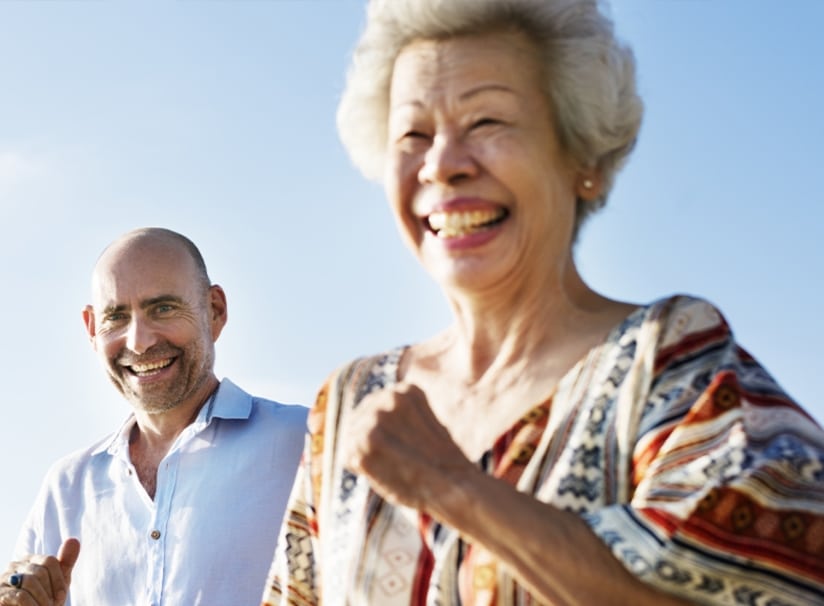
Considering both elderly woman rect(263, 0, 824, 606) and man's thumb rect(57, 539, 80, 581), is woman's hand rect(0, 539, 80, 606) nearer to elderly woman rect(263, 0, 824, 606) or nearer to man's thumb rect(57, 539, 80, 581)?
man's thumb rect(57, 539, 80, 581)

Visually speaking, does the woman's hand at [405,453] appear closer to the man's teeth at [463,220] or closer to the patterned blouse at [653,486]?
the patterned blouse at [653,486]

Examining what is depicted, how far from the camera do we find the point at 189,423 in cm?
508

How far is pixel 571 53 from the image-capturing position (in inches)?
101

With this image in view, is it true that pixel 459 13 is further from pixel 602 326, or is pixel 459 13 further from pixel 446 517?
pixel 446 517

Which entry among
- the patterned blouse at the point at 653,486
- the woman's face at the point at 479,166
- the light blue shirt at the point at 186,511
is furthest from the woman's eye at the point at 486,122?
the light blue shirt at the point at 186,511

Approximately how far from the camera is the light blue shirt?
179 inches

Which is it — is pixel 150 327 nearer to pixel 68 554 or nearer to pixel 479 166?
pixel 68 554

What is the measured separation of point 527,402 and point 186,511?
2525 mm

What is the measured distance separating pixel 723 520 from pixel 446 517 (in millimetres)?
445

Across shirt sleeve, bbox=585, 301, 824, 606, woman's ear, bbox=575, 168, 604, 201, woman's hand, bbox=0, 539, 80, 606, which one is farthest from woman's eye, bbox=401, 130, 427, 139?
woman's hand, bbox=0, 539, 80, 606

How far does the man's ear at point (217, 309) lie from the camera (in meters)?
5.39

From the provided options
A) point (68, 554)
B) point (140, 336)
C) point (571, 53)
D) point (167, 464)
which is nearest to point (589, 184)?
point (571, 53)

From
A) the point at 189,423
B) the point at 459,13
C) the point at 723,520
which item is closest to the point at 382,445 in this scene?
the point at 723,520

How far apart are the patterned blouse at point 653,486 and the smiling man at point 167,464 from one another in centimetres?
198
